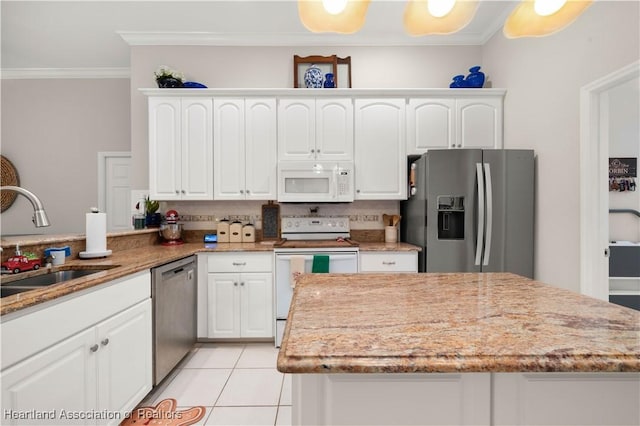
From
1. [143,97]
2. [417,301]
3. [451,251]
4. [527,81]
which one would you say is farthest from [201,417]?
[527,81]

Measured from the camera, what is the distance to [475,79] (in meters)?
3.20

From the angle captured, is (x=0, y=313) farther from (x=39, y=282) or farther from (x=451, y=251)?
(x=451, y=251)

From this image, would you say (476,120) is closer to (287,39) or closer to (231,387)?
(287,39)

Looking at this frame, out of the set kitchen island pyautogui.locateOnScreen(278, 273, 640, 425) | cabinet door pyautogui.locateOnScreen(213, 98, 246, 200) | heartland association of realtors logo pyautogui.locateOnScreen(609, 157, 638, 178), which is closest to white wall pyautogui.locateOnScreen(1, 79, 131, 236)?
cabinet door pyautogui.locateOnScreen(213, 98, 246, 200)

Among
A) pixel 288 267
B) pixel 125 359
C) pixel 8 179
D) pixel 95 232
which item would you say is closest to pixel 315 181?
pixel 288 267

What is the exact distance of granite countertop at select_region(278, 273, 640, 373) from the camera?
64 cm

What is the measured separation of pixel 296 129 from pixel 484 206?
6.14 ft

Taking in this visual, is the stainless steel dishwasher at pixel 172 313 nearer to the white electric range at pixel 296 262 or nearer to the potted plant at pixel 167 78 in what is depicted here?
the white electric range at pixel 296 262

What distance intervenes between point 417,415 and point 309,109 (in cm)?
290

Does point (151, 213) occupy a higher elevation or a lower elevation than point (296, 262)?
higher

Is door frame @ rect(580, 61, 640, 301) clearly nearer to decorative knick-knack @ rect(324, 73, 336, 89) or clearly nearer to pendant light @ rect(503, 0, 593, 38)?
pendant light @ rect(503, 0, 593, 38)

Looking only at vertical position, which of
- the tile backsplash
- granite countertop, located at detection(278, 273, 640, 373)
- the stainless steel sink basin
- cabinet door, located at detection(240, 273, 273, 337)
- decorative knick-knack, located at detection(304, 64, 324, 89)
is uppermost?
decorative knick-knack, located at detection(304, 64, 324, 89)

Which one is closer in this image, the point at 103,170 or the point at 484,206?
the point at 484,206

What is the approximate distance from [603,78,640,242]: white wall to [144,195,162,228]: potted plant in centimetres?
457
